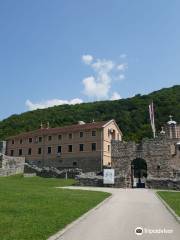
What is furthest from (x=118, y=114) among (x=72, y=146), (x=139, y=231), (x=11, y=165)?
(x=139, y=231)

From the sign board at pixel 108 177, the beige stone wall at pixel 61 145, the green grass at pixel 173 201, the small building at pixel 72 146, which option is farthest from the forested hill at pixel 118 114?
the green grass at pixel 173 201

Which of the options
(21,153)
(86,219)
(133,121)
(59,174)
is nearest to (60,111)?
(133,121)

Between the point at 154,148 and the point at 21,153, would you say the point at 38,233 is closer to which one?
the point at 154,148

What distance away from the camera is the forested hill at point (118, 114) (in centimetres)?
9919

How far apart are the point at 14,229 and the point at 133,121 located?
9441cm

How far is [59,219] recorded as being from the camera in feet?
44.8

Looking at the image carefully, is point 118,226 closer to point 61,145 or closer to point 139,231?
point 139,231

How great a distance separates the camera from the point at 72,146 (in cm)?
6519

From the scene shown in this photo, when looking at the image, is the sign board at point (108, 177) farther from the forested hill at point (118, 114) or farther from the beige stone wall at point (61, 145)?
the forested hill at point (118, 114)

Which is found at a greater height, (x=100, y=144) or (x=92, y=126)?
(x=92, y=126)

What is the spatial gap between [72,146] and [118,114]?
47871 mm

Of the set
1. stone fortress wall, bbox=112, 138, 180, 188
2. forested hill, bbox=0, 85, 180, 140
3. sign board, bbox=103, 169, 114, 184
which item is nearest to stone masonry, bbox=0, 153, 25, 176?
stone fortress wall, bbox=112, 138, 180, 188

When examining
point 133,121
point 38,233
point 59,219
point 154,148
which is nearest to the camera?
point 38,233

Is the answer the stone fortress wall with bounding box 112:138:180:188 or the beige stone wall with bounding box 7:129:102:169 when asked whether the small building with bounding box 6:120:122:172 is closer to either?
the beige stone wall with bounding box 7:129:102:169
